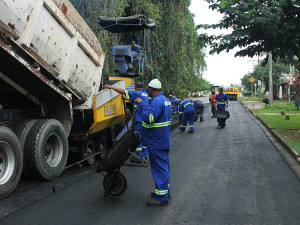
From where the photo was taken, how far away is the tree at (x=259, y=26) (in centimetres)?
1059

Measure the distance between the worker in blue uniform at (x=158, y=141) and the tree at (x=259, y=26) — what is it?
621 centimetres

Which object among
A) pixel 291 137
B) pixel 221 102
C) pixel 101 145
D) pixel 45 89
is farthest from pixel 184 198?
pixel 221 102

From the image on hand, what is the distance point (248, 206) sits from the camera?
4871mm

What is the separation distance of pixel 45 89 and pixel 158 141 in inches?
89.5

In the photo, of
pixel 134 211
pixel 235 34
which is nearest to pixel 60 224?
pixel 134 211

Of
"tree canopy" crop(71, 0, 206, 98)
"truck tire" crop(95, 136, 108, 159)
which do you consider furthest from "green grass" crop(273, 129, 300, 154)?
"truck tire" crop(95, 136, 108, 159)

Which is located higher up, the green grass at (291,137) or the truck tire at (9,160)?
the truck tire at (9,160)

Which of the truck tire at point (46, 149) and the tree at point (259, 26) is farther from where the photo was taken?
the tree at point (259, 26)

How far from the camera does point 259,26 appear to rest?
10.9 metres

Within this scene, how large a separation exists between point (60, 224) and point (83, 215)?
39 centimetres

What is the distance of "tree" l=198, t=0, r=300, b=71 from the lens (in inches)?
417

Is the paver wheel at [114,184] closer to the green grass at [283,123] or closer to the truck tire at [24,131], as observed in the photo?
the truck tire at [24,131]

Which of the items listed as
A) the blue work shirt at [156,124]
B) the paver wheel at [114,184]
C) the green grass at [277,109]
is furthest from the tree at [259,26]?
the green grass at [277,109]

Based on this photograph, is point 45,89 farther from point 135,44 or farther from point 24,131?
point 135,44
